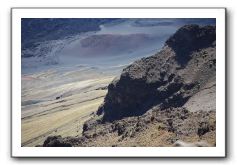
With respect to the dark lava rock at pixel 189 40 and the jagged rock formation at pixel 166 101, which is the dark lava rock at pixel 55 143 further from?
the dark lava rock at pixel 189 40

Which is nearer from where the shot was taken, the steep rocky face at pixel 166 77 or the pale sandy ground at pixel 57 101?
the pale sandy ground at pixel 57 101

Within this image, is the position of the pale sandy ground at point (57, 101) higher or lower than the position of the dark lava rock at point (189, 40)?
lower

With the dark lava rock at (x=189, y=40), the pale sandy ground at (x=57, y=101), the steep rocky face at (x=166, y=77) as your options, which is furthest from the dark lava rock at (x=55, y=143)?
the dark lava rock at (x=189, y=40)

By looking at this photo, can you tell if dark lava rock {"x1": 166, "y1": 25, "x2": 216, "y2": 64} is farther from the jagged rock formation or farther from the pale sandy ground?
the pale sandy ground

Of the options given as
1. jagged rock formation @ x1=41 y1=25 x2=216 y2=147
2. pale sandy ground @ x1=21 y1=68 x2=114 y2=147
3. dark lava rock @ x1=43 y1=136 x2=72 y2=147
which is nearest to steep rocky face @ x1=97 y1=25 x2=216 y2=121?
jagged rock formation @ x1=41 y1=25 x2=216 y2=147

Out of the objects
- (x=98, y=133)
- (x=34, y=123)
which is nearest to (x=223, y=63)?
(x=98, y=133)

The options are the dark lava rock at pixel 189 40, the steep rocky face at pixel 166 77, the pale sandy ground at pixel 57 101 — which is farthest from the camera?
the steep rocky face at pixel 166 77
